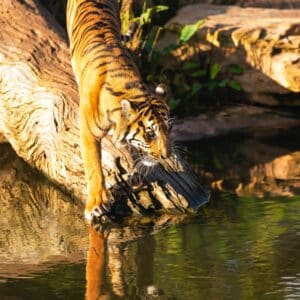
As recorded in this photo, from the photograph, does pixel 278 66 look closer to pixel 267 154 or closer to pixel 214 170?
pixel 267 154

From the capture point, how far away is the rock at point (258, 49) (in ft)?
32.9

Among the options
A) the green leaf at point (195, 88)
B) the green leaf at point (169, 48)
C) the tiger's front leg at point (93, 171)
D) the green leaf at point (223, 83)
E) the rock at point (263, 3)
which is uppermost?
the rock at point (263, 3)

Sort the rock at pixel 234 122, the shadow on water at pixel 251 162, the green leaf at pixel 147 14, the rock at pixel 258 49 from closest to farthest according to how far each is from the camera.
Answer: the shadow on water at pixel 251 162, the rock at pixel 234 122, the rock at pixel 258 49, the green leaf at pixel 147 14

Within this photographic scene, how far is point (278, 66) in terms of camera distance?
1005 cm

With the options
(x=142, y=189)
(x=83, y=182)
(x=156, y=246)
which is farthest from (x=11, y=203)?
(x=156, y=246)

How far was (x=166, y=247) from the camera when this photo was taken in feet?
21.1

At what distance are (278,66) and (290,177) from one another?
85.7 inches

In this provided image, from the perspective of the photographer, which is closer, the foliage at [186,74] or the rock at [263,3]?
the foliage at [186,74]

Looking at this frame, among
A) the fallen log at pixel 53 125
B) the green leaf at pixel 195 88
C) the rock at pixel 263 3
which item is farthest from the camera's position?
the rock at pixel 263 3

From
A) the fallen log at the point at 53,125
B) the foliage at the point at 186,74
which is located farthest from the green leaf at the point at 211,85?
the fallen log at the point at 53,125

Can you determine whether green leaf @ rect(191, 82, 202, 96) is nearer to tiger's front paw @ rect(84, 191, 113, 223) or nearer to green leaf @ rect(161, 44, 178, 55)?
green leaf @ rect(161, 44, 178, 55)

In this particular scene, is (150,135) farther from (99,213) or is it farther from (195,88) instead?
(195,88)

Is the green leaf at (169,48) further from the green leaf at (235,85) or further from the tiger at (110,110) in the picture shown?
the tiger at (110,110)

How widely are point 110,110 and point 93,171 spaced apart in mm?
483
